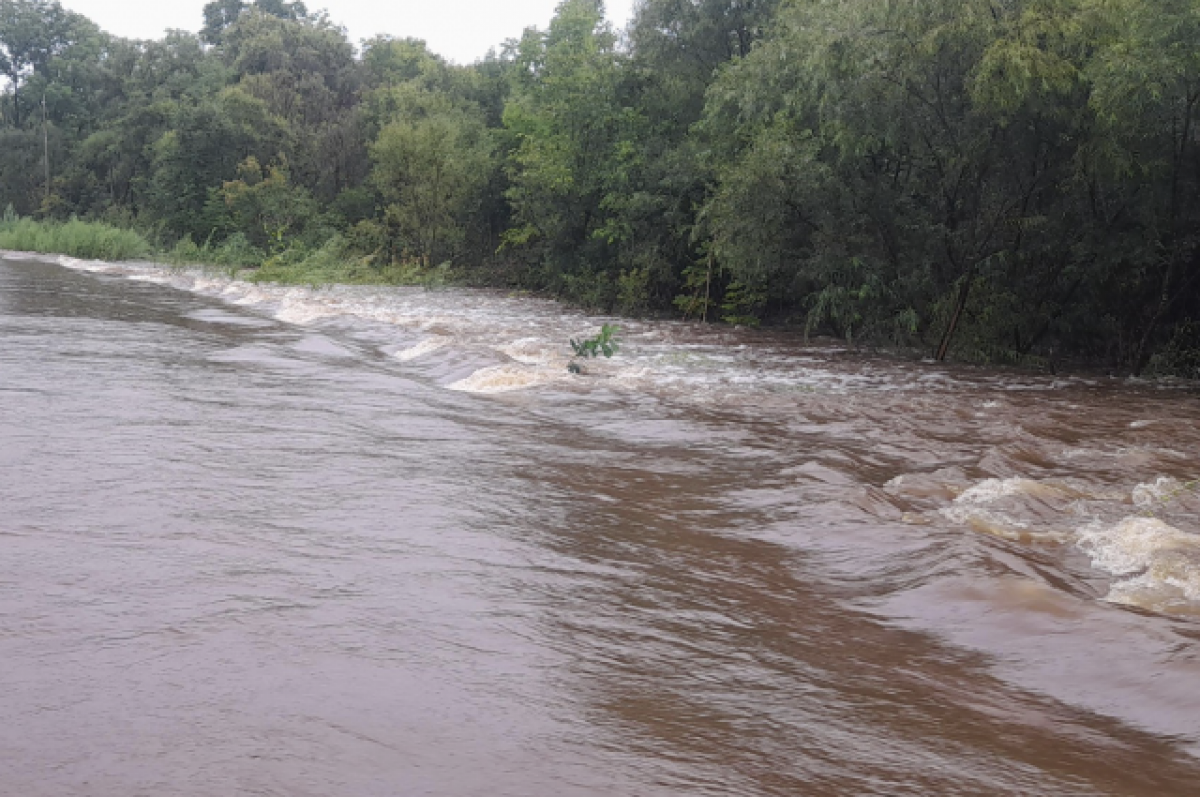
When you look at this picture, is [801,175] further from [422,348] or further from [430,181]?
[430,181]

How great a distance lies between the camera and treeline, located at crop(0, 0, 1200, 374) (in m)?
16.2

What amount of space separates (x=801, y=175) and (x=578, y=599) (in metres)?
15.4

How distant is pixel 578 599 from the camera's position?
5.92m

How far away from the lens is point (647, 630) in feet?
18.0

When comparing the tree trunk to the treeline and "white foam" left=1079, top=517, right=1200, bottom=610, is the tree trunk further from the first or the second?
"white foam" left=1079, top=517, right=1200, bottom=610

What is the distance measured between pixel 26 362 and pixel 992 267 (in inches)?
620

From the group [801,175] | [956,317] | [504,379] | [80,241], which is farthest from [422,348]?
[80,241]

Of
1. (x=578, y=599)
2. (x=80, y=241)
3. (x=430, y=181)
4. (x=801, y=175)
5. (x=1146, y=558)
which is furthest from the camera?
(x=80, y=241)

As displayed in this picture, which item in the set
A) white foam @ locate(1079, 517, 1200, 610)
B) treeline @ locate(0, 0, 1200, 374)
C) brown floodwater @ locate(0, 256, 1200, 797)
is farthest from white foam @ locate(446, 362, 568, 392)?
white foam @ locate(1079, 517, 1200, 610)

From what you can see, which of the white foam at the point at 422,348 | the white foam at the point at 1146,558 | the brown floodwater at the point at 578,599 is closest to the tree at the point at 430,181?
the white foam at the point at 422,348

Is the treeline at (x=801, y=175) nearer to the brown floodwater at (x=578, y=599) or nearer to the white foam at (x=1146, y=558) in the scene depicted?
the brown floodwater at (x=578, y=599)

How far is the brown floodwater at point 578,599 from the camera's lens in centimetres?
413

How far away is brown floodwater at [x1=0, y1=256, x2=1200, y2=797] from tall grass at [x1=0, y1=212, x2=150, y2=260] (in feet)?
129

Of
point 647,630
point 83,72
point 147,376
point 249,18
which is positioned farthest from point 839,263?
point 83,72
